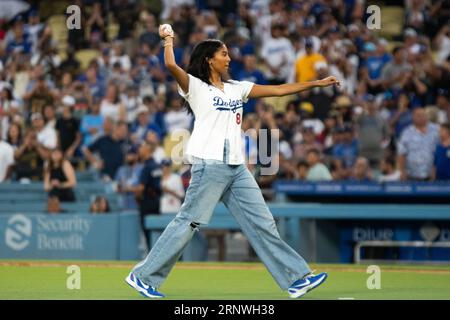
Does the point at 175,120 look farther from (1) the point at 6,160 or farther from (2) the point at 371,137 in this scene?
(2) the point at 371,137

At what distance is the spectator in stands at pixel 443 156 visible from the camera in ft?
58.4

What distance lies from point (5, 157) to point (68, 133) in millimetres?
1345

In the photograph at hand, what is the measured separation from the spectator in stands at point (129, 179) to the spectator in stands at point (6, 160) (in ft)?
6.78

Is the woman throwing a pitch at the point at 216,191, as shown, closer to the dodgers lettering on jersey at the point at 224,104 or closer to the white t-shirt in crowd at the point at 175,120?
the dodgers lettering on jersey at the point at 224,104

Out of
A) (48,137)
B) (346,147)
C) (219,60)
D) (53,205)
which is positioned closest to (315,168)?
(346,147)

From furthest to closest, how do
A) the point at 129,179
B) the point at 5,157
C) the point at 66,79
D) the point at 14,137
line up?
the point at 66,79
the point at 14,137
the point at 5,157
the point at 129,179

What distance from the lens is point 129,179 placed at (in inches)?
816

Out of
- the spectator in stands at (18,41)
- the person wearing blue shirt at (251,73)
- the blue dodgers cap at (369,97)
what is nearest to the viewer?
the blue dodgers cap at (369,97)

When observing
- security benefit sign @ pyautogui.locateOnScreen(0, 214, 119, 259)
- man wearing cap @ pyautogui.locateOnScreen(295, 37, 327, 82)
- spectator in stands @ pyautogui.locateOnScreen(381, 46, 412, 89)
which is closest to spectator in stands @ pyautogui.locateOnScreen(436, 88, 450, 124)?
spectator in stands @ pyautogui.locateOnScreen(381, 46, 412, 89)

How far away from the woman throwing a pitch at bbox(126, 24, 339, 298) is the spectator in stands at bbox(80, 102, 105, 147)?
11786 millimetres

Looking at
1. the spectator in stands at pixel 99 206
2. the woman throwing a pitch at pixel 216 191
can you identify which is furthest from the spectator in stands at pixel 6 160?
the woman throwing a pitch at pixel 216 191

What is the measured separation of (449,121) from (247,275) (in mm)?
6892

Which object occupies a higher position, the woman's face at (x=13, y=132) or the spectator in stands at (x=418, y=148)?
the woman's face at (x=13, y=132)
